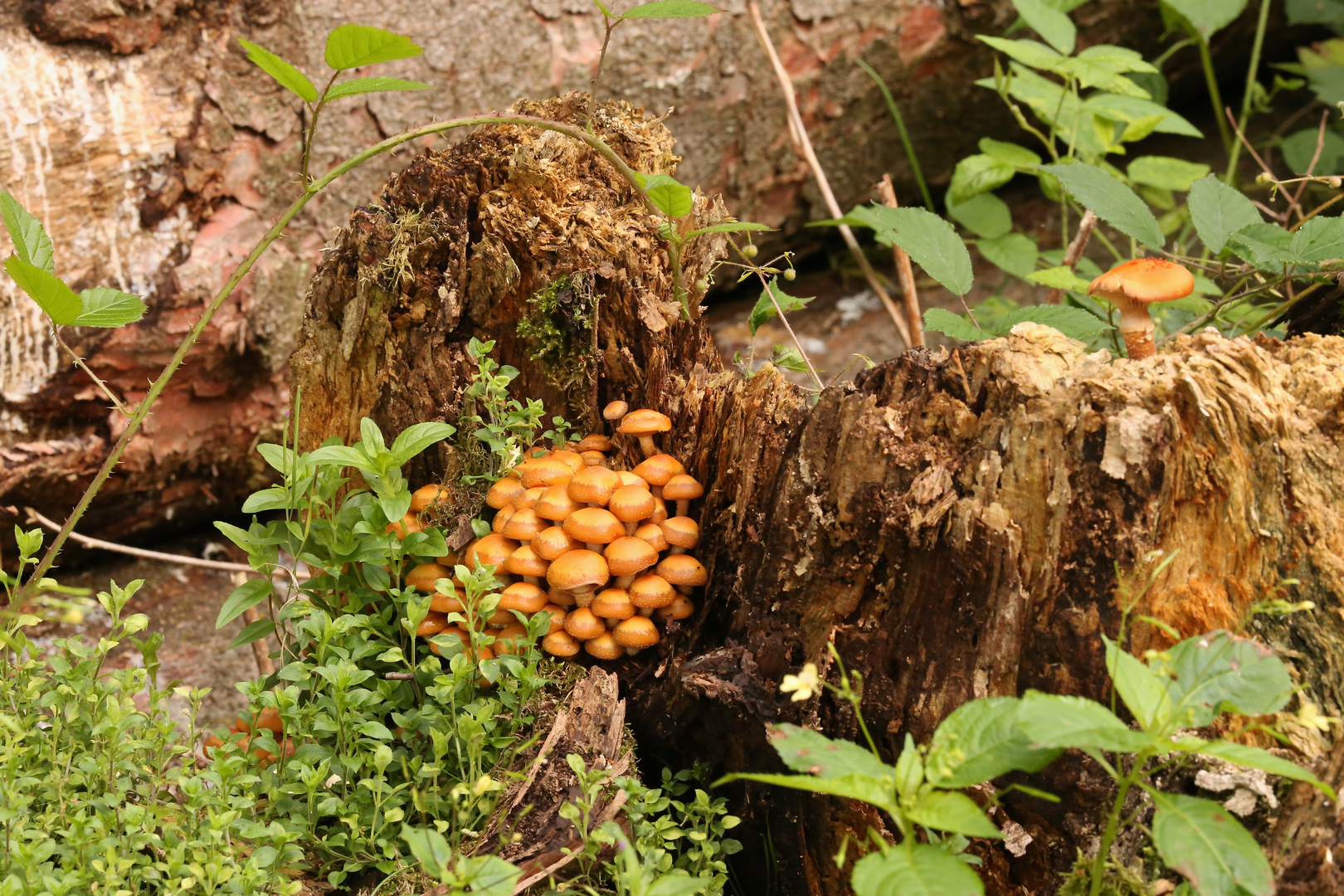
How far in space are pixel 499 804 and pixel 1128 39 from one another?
610 centimetres

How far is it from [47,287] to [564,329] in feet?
4.32

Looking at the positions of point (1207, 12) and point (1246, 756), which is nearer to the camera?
point (1246, 756)

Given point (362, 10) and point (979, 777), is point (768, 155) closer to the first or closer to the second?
point (362, 10)

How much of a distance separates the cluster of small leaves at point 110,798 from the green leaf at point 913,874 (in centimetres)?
118

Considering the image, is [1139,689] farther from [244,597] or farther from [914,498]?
[244,597]

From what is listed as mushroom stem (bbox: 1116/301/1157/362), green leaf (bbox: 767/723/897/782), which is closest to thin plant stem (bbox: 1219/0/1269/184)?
mushroom stem (bbox: 1116/301/1157/362)

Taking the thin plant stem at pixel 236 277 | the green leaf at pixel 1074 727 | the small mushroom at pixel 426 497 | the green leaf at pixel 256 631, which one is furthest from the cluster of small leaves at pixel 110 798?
the green leaf at pixel 1074 727

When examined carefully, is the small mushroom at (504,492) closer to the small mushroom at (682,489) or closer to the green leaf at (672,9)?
the small mushroom at (682,489)

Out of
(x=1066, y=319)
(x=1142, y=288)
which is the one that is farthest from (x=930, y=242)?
(x=1142, y=288)

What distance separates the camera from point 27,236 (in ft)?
7.68

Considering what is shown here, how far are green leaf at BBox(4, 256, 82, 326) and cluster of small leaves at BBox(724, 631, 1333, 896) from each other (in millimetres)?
1895

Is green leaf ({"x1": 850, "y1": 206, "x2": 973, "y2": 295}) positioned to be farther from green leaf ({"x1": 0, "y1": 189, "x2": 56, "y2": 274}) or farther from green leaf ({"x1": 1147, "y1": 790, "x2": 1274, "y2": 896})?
green leaf ({"x1": 0, "y1": 189, "x2": 56, "y2": 274})

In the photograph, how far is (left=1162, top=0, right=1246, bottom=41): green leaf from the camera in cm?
470

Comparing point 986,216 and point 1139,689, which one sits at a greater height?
point 1139,689
